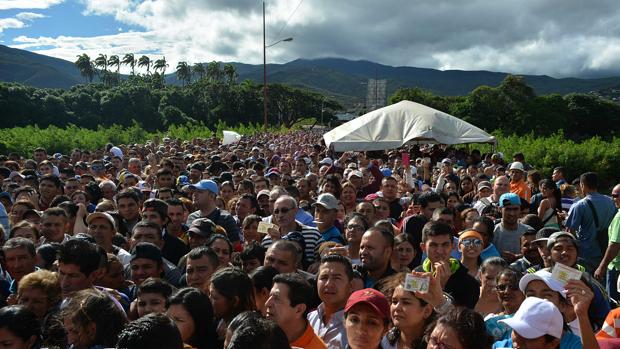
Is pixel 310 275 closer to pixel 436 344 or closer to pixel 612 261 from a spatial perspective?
pixel 436 344

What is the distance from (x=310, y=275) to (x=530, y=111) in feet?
211

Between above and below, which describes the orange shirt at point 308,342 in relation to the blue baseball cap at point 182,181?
above

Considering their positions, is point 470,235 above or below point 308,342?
above

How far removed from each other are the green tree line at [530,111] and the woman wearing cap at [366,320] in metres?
59.3

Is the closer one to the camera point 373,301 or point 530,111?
point 373,301

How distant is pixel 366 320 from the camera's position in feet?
10.1

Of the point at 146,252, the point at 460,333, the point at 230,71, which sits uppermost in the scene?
the point at 230,71

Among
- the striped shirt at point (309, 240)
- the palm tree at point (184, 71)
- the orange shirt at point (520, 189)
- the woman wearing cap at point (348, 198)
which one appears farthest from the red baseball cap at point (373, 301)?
the palm tree at point (184, 71)

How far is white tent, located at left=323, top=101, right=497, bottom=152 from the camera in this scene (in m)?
14.1

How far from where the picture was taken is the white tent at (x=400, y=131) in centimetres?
1405

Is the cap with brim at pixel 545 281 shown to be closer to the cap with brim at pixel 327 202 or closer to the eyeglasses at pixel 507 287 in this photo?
the eyeglasses at pixel 507 287

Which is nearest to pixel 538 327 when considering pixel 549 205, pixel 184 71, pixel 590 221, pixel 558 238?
pixel 558 238

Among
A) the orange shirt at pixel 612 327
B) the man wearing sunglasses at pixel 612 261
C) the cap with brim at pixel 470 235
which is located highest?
the cap with brim at pixel 470 235

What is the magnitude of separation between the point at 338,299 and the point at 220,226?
2.73m
